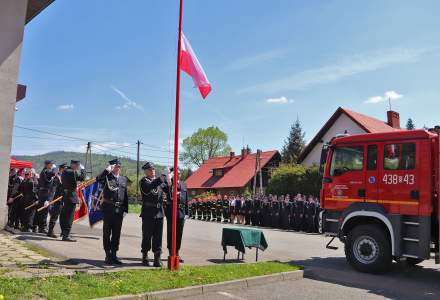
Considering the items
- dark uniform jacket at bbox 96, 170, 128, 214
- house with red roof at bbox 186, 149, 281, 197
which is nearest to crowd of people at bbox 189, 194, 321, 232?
dark uniform jacket at bbox 96, 170, 128, 214

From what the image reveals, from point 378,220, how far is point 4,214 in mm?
10444

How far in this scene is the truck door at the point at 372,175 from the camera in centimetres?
963

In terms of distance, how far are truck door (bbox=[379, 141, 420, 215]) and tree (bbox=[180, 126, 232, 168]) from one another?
2827 inches

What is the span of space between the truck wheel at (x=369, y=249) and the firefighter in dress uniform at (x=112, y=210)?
5.25m

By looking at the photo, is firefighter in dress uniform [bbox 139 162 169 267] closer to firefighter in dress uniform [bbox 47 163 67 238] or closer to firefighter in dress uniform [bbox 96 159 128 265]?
firefighter in dress uniform [bbox 96 159 128 265]

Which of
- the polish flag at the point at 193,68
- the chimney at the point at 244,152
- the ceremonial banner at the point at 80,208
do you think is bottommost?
the ceremonial banner at the point at 80,208

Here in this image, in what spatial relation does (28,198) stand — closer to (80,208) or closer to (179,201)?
(80,208)

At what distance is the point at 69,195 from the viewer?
11.1 m

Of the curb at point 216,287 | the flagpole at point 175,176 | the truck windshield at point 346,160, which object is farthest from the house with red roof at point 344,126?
the flagpole at point 175,176

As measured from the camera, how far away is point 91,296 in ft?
18.5

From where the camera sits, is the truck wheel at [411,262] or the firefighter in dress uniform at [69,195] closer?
the truck wheel at [411,262]

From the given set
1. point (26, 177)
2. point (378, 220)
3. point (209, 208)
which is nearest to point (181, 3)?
point (378, 220)

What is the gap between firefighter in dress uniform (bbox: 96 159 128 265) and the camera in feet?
27.5

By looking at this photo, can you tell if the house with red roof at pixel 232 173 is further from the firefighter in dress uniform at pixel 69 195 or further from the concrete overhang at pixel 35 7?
the firefighter in dress uniform at pixel 69 195
